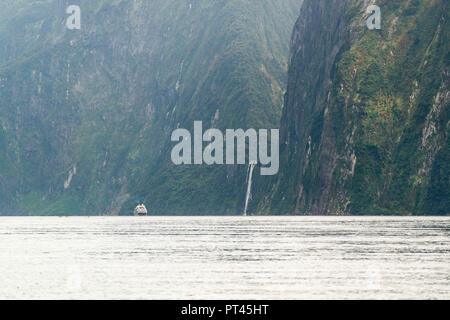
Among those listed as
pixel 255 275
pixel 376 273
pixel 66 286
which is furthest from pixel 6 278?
pixel 376 273

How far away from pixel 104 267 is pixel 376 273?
24.9 metres

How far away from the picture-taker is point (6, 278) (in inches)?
2815

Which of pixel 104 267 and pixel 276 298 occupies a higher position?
pixel 276 298

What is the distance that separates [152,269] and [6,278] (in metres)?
12.9
